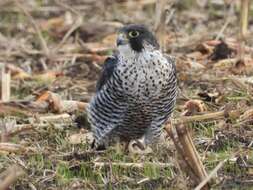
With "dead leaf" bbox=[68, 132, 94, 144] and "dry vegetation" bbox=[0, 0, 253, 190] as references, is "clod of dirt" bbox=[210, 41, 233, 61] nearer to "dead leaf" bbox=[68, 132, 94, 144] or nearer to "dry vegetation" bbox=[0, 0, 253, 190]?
"dry vegetation" bbox=[0, 0, 253, 190]

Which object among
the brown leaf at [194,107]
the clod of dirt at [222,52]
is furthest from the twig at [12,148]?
the clod of dirt at [222,52]

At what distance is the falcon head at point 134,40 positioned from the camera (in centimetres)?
617

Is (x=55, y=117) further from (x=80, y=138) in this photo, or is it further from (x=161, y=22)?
(x=161, y=22)

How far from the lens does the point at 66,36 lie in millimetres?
9844

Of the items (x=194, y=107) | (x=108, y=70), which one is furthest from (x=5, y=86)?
(x=108, y=70)

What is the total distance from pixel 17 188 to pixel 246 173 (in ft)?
4.25

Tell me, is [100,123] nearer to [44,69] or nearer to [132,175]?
[132,175]

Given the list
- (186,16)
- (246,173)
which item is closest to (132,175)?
(246,173)

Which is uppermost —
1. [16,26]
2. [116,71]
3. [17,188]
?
[116,71]

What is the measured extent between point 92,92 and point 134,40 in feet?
7.34

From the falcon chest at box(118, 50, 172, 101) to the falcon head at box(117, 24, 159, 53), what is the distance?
0.18 ft

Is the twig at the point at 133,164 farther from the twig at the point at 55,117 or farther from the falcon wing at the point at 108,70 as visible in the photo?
the twig at the point at 55,117

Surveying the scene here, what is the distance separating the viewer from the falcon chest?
240 inches

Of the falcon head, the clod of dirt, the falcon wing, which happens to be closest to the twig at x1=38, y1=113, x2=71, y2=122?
the falcon wing
